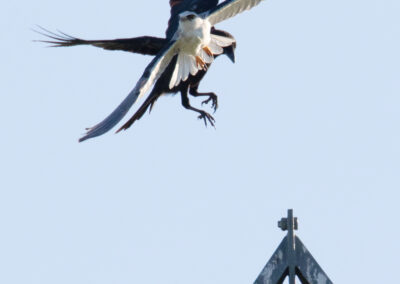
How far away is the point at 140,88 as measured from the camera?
7.88m

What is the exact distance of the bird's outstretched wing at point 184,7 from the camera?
30.5ft

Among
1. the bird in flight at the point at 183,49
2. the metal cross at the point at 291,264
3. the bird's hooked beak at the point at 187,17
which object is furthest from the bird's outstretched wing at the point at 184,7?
the metal cross at the point at 291,264

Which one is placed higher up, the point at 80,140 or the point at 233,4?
the point at 233,4

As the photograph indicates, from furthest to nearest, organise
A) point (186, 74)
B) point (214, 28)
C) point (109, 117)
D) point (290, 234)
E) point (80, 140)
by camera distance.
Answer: point (214, 28) < point (186, 74) < point (109, 117) < point (80, 140) < point (290, 234)

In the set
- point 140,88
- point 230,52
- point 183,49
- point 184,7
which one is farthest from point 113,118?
point 184,7

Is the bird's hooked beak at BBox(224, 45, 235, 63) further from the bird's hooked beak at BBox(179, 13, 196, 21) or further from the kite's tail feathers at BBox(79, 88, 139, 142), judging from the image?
the kite's tail feathers at BBox(79, 88, 139, 142)

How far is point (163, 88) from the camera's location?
867 centimetres

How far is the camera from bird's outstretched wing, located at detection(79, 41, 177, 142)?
7306mm

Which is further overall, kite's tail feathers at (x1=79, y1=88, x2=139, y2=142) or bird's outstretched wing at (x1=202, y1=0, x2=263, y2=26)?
bird's outstretched wing at (x1=202, y1=0, x2=263, y2=26)

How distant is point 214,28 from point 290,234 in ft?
12.9

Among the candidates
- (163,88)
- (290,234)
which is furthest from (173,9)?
(290,234)

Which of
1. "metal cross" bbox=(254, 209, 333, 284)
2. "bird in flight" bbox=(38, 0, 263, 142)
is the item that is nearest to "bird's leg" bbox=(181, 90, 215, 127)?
"bird in flight" bbox=(38, 0, 263, 142)

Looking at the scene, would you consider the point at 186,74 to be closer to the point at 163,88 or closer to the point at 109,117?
the point at 163,88

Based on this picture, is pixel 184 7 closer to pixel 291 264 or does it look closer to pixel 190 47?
pixel 190 47
